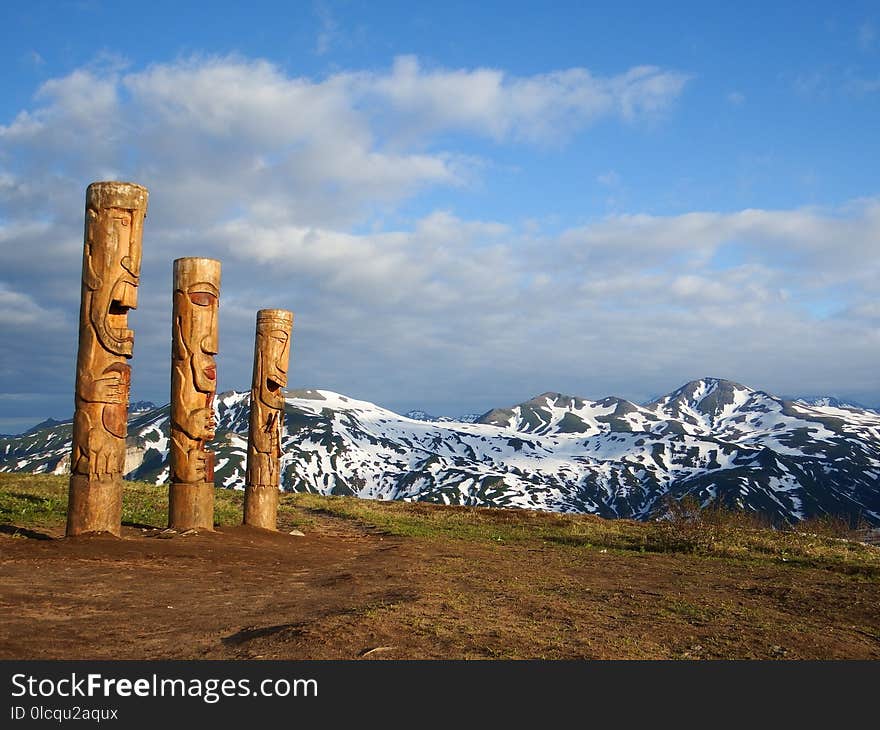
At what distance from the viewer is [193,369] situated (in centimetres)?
1820

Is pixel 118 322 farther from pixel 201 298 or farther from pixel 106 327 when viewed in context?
pixel 201 298

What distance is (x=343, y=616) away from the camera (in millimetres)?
9336

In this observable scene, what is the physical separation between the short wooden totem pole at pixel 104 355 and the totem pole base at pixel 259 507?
5305 millimetres

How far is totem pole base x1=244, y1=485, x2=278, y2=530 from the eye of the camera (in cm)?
2081

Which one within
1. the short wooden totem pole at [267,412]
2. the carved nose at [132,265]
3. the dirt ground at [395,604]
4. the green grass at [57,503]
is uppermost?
the carved nose at [132,265]

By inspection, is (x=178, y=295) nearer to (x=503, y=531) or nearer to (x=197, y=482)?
(x=197, y=482)

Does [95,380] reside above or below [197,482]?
above

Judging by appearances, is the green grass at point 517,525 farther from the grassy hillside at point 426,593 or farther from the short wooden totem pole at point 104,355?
the short wooden totem pole at point 104,355

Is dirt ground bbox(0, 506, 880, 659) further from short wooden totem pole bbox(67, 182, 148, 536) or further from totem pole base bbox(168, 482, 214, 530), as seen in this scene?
short wooden totem pole bbox(67, 182, 148, 536)

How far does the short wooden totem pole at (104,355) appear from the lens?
1538 cm

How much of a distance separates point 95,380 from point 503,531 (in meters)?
14.9

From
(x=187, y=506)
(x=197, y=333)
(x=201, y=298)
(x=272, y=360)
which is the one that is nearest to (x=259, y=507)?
(x=187, y=506)

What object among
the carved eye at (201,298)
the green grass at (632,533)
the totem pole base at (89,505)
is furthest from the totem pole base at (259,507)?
the carved eye at (201,298)

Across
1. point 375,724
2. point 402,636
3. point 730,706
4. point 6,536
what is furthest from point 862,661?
point 6,536
